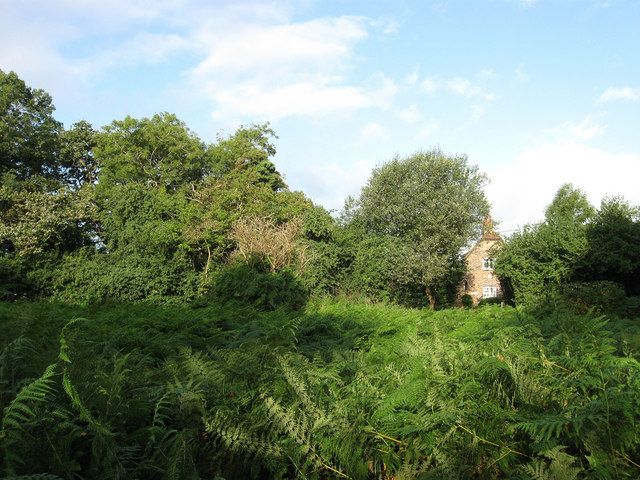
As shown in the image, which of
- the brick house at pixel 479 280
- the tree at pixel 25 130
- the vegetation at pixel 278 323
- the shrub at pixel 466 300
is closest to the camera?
the vegetation at pixel 278 323

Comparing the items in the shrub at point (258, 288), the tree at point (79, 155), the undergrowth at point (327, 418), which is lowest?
the undergrowth at point (327, 418)

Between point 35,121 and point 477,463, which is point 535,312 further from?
point 35,121

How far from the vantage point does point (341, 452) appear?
2.35 m

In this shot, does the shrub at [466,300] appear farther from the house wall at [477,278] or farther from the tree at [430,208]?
the tree at [430,208]

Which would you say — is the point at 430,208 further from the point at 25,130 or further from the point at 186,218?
the point at 25,130

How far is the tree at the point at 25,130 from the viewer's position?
24703mm

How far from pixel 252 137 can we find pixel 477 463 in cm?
2910

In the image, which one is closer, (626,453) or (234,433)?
(626,453)

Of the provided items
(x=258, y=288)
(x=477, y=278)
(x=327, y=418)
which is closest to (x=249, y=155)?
(x=258, y=288)

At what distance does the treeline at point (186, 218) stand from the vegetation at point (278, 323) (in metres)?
0.13

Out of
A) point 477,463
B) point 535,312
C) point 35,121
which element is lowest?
point 477,463

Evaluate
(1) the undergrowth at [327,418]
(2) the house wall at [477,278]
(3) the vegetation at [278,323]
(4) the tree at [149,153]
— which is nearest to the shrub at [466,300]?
(3) the vegetation at [278,323]

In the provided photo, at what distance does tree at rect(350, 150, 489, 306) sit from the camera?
2512 centimetres

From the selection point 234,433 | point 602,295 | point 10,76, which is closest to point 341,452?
point 234,433
